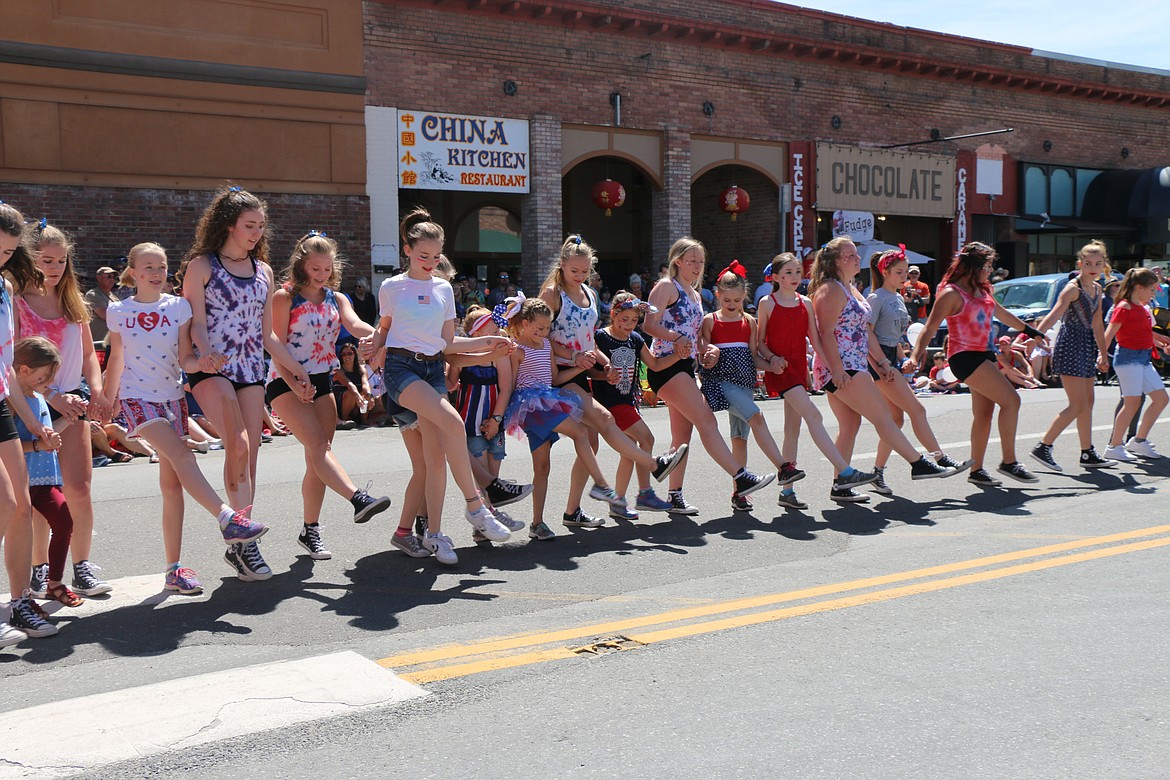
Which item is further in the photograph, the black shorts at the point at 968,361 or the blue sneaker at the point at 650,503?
the black shorts at the point at 968,361

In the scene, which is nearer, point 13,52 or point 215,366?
point 215,366

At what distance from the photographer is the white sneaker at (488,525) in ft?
19.6

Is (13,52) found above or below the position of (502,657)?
above

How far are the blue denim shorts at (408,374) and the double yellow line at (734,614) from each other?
1738 millimetres

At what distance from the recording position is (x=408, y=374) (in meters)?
5.99

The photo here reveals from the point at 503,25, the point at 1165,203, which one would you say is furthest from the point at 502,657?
the point at 1165,203

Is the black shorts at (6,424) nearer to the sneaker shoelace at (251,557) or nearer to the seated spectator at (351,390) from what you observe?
the sneaker shoelace at (251,557)

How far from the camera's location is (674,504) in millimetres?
7609

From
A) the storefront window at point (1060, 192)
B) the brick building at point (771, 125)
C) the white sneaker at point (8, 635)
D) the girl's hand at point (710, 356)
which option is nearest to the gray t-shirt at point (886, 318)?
the girl's hand at point (710, 356)

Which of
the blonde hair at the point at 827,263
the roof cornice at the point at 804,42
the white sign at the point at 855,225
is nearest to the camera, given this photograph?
the blonde hair at the point at 827,263

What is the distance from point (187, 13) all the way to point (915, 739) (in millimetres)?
17741

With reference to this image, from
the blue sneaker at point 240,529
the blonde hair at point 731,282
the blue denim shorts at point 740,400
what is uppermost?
the blonde hair at point 731,282

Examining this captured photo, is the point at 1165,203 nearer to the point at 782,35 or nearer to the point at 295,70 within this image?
the point at 782,35

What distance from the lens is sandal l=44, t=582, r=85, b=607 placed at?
538 centimetres
